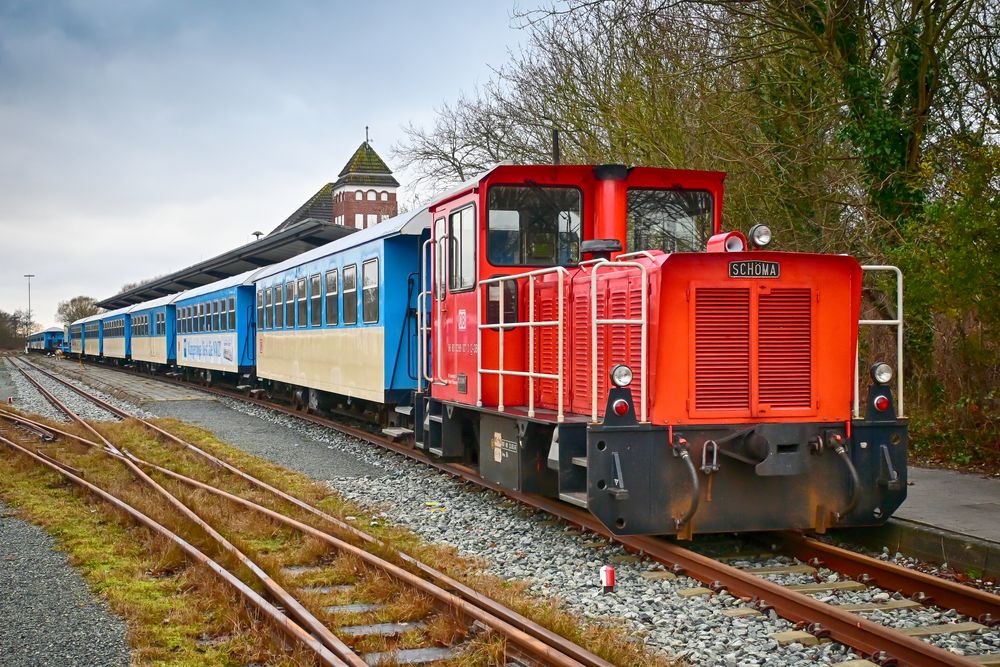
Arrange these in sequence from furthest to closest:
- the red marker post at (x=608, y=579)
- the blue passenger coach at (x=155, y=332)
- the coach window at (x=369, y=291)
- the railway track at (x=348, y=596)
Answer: the blue passenger coach at (x=155, y=332), the coach window at (x=369, y=291), the red marker post at (x=608, y=579), the railway track at (x=348, y=596)

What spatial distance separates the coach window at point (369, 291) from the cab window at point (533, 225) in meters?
4.53

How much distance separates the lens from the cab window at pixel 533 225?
786 centimetres

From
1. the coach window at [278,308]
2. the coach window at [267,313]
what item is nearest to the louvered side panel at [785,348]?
the coach window at [278,308]

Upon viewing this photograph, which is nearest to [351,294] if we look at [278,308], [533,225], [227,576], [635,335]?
[278,308]

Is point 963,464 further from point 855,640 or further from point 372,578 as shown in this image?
point 372,578

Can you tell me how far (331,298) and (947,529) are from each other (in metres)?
10.1

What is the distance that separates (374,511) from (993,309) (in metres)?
5.81

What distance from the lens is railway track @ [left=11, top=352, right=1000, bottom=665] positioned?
4500 mm

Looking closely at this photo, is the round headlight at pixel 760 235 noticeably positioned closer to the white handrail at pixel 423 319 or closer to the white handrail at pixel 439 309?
the white handrail at pixel 439 309

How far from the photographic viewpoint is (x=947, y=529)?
652cm

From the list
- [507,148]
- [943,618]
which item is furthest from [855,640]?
[507,148]

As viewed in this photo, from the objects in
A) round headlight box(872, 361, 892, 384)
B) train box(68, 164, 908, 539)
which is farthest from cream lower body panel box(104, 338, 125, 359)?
round headlight box(872, 361, 892, 384)

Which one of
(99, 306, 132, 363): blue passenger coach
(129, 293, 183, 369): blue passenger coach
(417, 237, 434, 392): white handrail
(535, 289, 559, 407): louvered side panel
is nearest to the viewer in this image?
(535, 289, 559, 407): louvered side panel

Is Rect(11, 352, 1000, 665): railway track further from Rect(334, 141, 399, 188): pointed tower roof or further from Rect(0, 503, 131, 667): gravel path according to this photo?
Rect(334, 141, 399, 188): pointed tower roof
